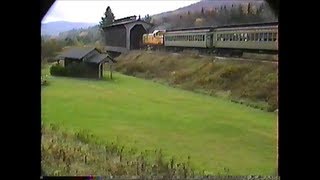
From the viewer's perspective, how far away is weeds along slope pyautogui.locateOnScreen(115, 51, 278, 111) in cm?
354

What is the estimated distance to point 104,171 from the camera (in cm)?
339

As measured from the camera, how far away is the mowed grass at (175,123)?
3414 millimetres

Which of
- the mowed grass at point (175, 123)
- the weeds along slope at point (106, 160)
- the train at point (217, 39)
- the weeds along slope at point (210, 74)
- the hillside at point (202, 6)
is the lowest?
the weeds along slope at point (106, 160)

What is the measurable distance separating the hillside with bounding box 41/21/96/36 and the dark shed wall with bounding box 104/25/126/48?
0.48 feet

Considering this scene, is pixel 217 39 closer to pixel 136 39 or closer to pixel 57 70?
pixel 136 39

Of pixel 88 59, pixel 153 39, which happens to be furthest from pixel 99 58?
pixel 153 39

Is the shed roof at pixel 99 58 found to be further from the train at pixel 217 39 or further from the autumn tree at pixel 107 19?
the train at pixel 217 39

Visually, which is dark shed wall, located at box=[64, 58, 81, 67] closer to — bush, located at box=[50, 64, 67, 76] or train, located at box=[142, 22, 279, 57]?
bush, located at box=[50, 64, 67, 76]

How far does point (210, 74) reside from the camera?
3781 millimetres

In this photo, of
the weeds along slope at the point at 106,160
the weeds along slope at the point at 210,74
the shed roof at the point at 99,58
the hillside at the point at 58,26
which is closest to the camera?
the hillside at the point at 58,26

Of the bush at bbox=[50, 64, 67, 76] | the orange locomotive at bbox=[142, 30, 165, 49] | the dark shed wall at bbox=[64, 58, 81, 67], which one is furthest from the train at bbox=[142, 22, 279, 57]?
the bush at bbox=[50, 64, 67, 76]

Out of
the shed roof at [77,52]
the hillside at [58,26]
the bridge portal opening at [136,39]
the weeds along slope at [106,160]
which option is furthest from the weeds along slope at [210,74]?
the weeds along slope at [106,160]

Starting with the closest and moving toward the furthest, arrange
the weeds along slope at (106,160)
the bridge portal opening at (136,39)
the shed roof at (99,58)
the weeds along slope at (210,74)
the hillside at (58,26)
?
the hillside at (58,26)
the weeds along slope at (106,160)
the weeds along slope at (210,74)
the shed roof at (99,58)
the bridge portal opening at (136,39)
